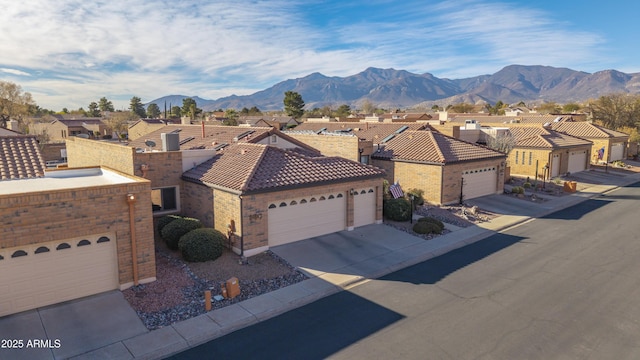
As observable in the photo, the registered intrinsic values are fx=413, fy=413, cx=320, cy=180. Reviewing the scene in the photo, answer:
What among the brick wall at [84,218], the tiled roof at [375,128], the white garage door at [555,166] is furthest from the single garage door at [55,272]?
the white garage door at [555,166]

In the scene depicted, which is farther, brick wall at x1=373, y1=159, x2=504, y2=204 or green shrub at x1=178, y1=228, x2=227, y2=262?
brick wall at x1=373, y1=159, x2=504, y2=204

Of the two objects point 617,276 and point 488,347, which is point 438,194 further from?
point 488,347

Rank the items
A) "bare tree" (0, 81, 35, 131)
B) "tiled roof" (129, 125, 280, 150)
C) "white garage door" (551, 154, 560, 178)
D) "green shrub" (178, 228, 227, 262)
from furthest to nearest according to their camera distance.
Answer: "bare tree" (0, 81, 35, 131) → "white garage door" (551, 154, 560, 178) → "tiled roof" (129, 125, 280, 150) → "green shrub" (178, 228, 227, 262)

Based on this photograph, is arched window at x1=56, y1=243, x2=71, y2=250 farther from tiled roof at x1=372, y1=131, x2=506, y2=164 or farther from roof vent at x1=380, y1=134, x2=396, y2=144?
roof vent at x1=380, y1=134, x2=396, y2=144

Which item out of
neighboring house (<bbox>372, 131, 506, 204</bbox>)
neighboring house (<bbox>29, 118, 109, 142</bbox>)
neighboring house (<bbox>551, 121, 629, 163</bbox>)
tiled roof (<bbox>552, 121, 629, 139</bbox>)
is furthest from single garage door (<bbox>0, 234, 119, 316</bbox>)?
neighboring house (<bbox>29, 118, 109, 142</bbox>)

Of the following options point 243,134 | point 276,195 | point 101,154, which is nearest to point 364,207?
point 276,195

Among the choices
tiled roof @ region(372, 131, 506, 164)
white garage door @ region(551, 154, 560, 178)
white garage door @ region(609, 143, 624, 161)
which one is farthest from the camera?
white garage door @ region(609, 143, 624, 161)

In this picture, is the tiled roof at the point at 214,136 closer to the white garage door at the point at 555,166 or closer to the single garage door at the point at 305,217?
the single garage door at the point at 305,217
